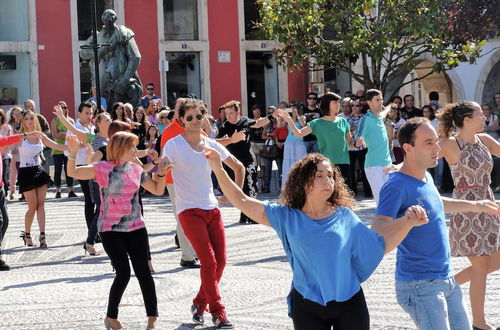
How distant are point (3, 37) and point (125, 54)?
10791mm

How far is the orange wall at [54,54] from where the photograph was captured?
3547 cm

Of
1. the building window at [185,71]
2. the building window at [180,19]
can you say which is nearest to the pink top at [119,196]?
the building window at [185,71]

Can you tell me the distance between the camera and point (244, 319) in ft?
31.0

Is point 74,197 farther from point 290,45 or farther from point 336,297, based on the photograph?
point 336,297

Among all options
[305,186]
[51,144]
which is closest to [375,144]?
[51,144]

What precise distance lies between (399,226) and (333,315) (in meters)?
0.54

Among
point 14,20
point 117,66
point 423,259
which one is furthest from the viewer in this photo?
Answer: point 14,20

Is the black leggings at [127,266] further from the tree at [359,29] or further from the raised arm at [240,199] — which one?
the tree at [359,29]

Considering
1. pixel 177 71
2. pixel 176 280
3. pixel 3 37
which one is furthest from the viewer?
pixel 177 71

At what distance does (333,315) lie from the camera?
5.77 metres

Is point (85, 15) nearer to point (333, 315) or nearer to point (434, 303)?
point (434, 303)

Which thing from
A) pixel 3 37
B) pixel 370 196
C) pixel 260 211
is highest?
pixel 3 37

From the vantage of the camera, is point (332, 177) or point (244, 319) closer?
point (332, 177)

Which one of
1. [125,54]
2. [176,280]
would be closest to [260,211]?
[176,280]
